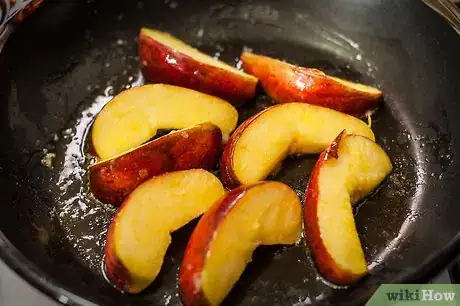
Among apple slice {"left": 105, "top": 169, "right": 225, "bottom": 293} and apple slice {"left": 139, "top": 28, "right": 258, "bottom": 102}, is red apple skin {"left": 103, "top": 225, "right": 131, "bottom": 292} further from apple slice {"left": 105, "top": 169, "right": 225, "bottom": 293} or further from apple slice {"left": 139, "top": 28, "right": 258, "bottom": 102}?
apple slice {"left": 139, "top": 28, "right": 258, "bottom": 102}

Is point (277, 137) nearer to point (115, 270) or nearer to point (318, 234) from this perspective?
point (318, 234)

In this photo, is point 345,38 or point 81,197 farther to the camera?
point 345,38

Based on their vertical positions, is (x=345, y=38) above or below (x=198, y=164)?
A: above

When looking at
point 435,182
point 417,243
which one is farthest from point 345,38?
point 417,243

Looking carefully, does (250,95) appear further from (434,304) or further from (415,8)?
(434,304)

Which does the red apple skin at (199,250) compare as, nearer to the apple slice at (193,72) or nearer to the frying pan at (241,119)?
the frying pan at (241,119)

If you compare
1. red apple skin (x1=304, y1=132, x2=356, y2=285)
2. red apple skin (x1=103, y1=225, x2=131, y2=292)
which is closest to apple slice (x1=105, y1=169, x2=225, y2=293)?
red apple skin (x1=103, y1=225, x2=131, y2=292)

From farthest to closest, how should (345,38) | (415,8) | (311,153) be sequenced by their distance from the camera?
(345,38)
(415,8)
(311,153)

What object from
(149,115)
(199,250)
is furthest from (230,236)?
(149,115)
